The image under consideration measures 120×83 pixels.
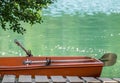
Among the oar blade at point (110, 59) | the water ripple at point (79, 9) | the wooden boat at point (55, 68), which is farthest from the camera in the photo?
the water ripple at point (79, 9)

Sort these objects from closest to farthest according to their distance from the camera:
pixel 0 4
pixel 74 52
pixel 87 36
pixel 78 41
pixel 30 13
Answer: pixel 0 4 → pixel 30 13 → pixel 74 52 → pixel 78 41 → pixel 87 36

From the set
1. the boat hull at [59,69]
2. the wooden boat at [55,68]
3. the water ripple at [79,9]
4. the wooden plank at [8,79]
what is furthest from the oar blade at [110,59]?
the water ripple at [79,9]

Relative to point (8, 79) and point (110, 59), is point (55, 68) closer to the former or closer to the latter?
point (110, 59)

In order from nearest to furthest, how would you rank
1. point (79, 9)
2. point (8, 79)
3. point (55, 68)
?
point (8, 79), point (55, 68), point (79, 9)

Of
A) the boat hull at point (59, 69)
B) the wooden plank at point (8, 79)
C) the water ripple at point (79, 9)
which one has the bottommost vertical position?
the boat hull at point (59, 69)

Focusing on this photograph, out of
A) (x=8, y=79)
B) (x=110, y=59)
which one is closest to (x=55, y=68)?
(x=110, y=59)

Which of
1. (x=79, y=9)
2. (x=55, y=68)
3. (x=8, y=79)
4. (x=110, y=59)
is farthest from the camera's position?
(x=79, y=9)

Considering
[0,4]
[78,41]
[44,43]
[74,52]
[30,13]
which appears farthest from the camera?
[78,41]

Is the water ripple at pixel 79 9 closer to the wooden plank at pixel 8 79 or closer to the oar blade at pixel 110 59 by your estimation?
the oar blade at pixel 110 59

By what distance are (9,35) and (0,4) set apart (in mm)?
30636

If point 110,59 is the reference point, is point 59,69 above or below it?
below

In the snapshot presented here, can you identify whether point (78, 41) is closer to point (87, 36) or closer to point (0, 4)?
point (87, 36)

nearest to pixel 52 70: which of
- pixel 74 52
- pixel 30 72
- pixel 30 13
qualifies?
pixel 30 72

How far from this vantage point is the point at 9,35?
131ft
